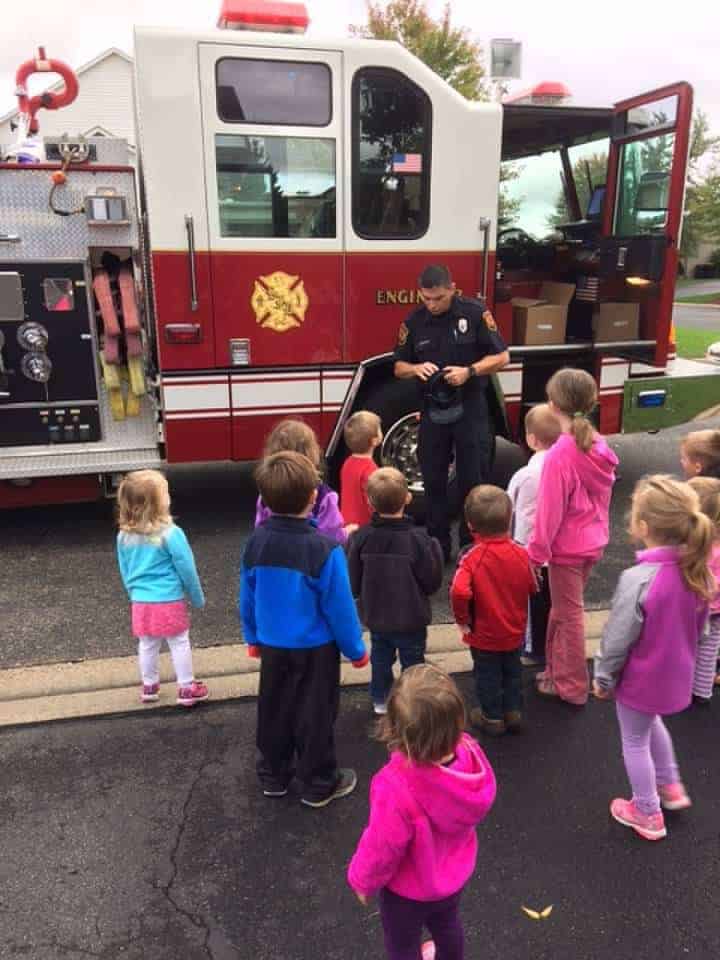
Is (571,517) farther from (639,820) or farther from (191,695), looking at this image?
(191,695)

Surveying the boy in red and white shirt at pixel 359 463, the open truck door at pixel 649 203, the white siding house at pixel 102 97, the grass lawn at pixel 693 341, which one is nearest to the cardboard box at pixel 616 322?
the open truck door at pixel 649 203

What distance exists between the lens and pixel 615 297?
21.0ft

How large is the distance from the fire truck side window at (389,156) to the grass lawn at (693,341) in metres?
7.73

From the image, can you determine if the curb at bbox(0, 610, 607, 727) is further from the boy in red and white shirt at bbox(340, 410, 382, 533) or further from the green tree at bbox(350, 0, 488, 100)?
the green tree at bbox(350, 0, 488, 100)

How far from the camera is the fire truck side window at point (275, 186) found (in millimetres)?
4906

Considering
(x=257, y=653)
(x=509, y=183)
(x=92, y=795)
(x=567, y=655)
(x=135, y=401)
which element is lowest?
(x=92, y=795)

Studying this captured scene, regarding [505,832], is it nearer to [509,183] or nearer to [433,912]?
[433,912]

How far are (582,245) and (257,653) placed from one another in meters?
5.09

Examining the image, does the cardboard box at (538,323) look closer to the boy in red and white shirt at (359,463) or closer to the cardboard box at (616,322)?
the cardboard box at (616,322)

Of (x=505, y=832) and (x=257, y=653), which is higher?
(x=257, y=653)

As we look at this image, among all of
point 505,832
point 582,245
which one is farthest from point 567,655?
point 582,245

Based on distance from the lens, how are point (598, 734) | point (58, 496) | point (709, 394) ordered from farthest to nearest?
point (709, 394) → point (58, 496) → point (598, 734)

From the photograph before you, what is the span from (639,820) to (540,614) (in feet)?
3.91

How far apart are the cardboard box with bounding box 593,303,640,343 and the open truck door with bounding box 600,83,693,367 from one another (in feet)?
0.24
